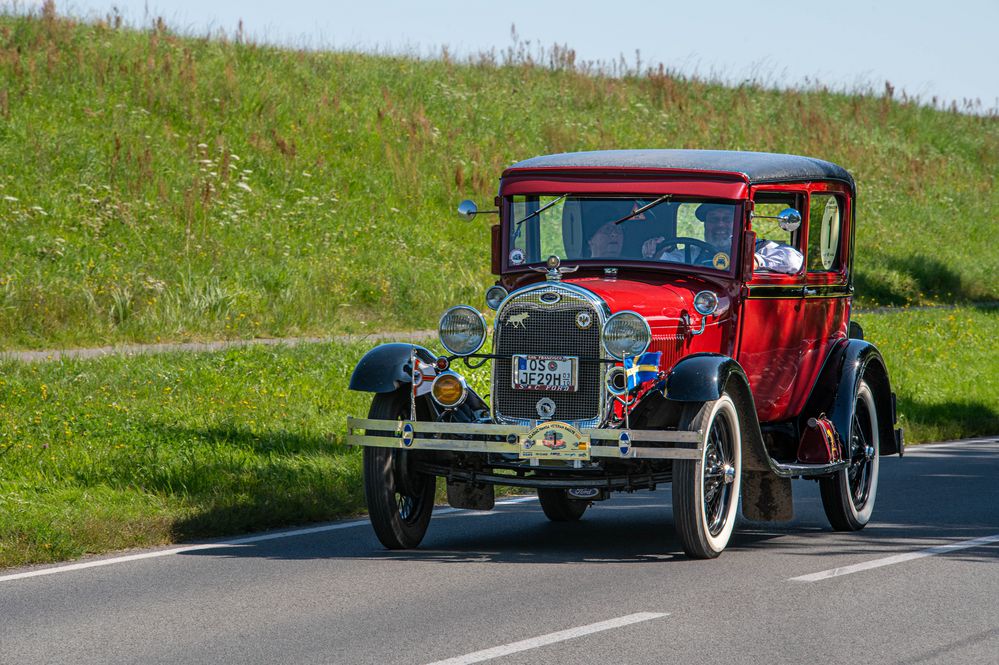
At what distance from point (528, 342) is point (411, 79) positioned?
23.0m

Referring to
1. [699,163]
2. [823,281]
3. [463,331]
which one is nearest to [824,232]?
[823,281]

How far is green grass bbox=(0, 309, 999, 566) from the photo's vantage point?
9.62 meters

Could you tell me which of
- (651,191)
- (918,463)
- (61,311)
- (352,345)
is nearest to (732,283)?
(651,191)

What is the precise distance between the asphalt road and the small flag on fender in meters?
0.99

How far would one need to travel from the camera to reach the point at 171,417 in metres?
12.8

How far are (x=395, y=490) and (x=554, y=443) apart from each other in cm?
115

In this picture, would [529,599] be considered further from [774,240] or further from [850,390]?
[774,240]

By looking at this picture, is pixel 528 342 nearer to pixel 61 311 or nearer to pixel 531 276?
pixel 531 276

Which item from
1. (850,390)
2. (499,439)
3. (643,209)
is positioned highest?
(643,209)

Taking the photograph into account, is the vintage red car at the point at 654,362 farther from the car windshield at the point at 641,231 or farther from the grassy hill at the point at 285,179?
the grassy hill at the point at 285,179

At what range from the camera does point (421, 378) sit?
9172 millimetres

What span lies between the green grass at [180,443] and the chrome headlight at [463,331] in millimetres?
1978

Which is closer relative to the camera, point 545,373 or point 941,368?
point 545,373

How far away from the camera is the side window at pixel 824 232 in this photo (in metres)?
10.8
